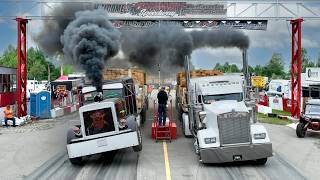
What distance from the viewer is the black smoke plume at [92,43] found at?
61.4ft

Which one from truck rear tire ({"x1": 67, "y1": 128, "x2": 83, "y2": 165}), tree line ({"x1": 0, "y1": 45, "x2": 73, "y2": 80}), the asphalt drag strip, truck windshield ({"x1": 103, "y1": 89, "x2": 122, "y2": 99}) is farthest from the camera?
tree line ({"x1": 0, "y1": 45, "x2": 73, "y2": 80})

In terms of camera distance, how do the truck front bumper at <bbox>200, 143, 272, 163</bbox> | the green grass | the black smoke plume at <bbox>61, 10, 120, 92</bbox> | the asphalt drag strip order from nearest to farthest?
the asphalt drag strip
the truck front bumper at <bbox>200, 143, 272, 163</bbox>
the black smoke plume at <bbox>61, 10, 120, 92</bbox>
the green grass

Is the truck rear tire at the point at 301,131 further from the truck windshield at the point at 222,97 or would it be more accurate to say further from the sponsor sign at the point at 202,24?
the sponsor sign at the point at 202,24

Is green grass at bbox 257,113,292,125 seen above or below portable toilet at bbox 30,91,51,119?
below

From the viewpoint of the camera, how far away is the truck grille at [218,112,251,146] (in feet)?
45.0

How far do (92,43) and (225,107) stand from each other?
7.46m

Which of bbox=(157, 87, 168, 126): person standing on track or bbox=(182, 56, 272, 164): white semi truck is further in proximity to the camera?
bbox=(157, 87, 168, 126): person standing on track

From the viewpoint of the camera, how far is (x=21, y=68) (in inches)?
1158

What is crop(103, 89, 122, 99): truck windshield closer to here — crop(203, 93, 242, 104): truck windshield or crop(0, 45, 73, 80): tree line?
crop(203, 93, 242, 104): truck windshield

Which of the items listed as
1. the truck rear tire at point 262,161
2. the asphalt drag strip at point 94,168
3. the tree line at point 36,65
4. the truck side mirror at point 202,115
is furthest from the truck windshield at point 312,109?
the tree line at point 36,65

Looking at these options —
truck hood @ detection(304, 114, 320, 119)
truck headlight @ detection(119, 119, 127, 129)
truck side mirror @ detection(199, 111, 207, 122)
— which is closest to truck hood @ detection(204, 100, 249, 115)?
truck side mirror @ detection(199, 111, 207, 122)

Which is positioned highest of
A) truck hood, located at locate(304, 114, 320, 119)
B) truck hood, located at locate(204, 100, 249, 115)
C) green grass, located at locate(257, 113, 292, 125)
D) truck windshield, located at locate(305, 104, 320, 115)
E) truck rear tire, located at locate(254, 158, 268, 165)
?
truck hood, located at locate(204, 100, 249, 115)

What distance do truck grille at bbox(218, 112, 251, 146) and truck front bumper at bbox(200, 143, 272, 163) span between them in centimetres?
23

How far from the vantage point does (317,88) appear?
127ft
